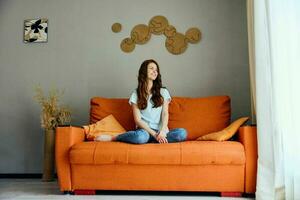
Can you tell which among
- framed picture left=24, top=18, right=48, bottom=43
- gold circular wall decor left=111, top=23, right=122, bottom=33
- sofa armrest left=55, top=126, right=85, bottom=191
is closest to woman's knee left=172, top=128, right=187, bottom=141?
sofa armrest left=55, top=126, right=85, bottom=191

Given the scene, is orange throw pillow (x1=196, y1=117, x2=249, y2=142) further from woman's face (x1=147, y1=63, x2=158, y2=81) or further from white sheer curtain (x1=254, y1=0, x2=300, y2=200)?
woman's face (x1=147, y1=63, x2=158, y2=81)

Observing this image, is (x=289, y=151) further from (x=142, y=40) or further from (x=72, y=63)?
(x=72, y=63)

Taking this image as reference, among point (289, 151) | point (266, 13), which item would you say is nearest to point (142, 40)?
point (266, 13)

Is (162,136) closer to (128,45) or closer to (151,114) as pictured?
(151,114)

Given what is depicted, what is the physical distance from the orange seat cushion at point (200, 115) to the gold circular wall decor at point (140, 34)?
3.09 feet

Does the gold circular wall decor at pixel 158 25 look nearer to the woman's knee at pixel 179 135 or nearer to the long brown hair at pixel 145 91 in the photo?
the long brown hair at pixel 145 91

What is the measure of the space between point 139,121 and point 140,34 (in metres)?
1.26

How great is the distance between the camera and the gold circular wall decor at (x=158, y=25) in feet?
12.5

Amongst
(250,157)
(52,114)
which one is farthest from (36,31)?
(250,157)

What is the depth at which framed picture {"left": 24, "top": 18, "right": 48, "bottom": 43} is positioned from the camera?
391 cm

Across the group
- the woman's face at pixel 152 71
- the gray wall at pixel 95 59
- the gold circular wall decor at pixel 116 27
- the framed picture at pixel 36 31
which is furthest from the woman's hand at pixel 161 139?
the framed picture at pixel 36 31

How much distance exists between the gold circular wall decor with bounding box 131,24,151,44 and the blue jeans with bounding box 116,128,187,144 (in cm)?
134

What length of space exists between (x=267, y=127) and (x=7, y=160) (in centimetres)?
295

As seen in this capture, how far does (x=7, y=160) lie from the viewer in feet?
12.5
